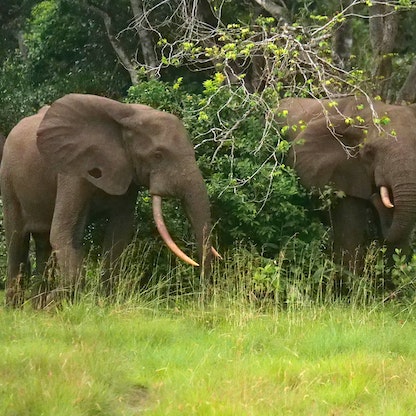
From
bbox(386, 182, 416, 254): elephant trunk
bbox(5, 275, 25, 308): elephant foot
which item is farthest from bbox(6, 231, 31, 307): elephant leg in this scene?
bbox(386, 182, 416, 254): elephant trunk

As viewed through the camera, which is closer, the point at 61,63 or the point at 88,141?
the point at 88,141

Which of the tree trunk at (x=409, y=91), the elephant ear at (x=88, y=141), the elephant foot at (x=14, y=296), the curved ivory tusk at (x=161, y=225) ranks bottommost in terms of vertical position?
the elephant foot at (x=14, y=296)

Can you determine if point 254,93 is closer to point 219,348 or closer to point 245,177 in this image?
point 245,177

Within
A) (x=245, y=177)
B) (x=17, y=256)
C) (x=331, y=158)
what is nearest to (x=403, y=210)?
(x=331, y=158)

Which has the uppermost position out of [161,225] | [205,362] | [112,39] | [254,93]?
[112,39]

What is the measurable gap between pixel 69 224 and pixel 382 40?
226 inches

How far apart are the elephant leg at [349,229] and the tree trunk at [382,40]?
235 centimetres

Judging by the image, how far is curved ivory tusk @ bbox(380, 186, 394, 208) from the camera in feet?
37.5

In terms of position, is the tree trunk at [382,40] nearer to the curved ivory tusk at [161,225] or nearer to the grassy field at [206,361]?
the curved ivory tusk at [161,225]

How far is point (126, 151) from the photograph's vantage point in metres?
11.0

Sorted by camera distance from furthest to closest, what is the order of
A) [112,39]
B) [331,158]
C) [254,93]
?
[112,39], [331,158], [254,93]

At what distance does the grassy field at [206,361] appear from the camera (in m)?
6.62

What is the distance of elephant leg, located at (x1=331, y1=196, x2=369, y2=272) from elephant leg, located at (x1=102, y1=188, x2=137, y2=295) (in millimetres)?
2489

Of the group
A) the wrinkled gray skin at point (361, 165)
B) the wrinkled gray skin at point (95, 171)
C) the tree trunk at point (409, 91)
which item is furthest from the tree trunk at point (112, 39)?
the wrinkled gray skin at point (95, 171)
